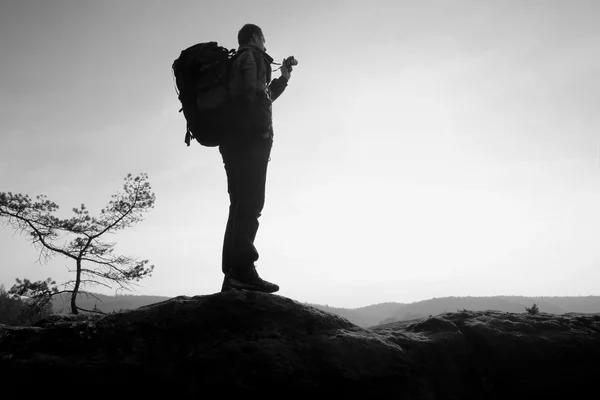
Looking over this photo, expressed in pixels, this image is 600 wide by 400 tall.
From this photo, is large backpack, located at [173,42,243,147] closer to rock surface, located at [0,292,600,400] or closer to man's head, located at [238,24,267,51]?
man's head, located at [238,24,267,51]

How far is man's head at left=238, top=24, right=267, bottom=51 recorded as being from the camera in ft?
14.2

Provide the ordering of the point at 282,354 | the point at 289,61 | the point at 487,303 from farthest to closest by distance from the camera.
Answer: the point at 487,303 < the point at 289,61 < the point at 282,354

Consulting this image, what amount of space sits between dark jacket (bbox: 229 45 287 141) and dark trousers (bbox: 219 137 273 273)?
174 mm

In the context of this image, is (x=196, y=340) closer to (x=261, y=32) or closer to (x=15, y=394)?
(x=15, y=394)

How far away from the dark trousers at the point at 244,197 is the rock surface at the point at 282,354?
0.73 meters

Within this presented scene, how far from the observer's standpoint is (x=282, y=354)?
280cm

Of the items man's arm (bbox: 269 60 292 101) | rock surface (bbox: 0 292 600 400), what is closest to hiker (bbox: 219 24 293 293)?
man's arm (bbox: 269 60 292 101)

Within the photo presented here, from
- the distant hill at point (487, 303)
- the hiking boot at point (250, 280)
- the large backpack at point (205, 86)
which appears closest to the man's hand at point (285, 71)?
the large backpack at point (205, 86)

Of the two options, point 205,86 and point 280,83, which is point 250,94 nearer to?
point 205,86

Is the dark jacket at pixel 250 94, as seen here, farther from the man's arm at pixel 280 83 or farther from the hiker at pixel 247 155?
the man's arm at pixel 280 83

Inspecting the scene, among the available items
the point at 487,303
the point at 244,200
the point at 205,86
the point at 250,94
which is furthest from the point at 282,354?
the point at 487,303

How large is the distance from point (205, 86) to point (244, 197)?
134 cm

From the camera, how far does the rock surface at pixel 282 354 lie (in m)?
2.52

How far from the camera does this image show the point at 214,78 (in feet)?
12.9
